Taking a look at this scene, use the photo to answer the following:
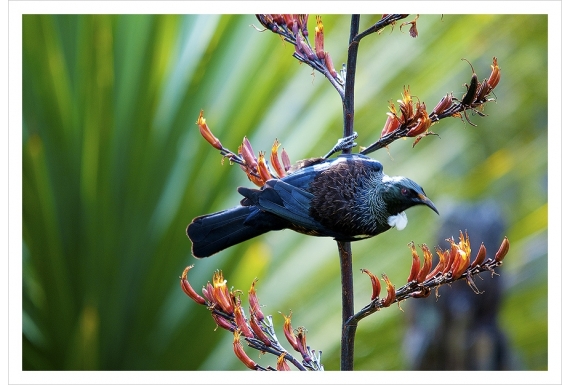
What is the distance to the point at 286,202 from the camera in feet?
3.63

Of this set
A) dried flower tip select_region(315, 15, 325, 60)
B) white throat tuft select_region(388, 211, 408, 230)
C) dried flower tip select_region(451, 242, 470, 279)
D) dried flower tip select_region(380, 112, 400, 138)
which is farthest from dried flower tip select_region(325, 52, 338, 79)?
dried flower tip select_region(451, 242, 470, 279)

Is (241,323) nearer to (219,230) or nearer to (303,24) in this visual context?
(219,230)

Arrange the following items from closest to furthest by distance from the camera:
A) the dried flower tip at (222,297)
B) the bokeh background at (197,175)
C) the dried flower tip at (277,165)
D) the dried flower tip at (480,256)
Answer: the dried flower tip at (480,256) < the dried flower tip at (222,297) < the dried flower tip at (277,165) < the bokeh background at (197,175)

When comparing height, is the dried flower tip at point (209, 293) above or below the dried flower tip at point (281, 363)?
above

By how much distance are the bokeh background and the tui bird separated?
782 mm

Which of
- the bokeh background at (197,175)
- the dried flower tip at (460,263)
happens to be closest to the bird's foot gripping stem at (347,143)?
Answer: the dried flower tip at (460,263)

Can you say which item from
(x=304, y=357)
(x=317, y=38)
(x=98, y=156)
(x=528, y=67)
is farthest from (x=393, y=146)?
(x=304, y=357)

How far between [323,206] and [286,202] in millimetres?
63

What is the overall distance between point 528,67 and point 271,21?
4.85 ft

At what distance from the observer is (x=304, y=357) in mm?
1102

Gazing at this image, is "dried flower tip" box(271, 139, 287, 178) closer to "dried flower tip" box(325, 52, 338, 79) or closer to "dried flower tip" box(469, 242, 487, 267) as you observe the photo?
"dried flower tip" box(325, 52, 338, 79)

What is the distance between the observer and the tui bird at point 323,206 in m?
1.10

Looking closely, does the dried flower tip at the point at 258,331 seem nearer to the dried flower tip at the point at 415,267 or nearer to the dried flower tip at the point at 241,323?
the dried flower tip at the point at 241,323
